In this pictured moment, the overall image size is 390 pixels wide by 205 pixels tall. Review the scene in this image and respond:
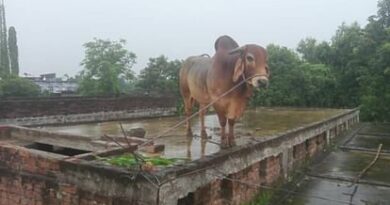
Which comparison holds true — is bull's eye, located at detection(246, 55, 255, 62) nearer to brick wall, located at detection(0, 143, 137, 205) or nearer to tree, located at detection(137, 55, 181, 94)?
brick wall, located at detection(0, 143, 137, 205)

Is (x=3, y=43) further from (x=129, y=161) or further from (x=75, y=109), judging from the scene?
(x=129, y=161)

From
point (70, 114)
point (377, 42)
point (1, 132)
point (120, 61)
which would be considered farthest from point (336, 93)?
point (1, 132)

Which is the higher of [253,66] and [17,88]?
[17,88]

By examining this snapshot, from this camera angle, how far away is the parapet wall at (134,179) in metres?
4.02

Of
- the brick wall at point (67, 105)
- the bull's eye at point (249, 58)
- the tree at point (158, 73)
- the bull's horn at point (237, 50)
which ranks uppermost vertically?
the tree at point (158, 73)

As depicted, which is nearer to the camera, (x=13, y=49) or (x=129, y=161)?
(x=129, y=161)

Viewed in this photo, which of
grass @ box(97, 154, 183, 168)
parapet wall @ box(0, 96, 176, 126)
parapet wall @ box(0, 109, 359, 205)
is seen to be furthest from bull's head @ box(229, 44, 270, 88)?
parapet wall @ box(0, 96, 176, 126)

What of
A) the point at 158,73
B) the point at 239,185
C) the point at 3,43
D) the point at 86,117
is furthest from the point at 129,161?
the point at 3,43

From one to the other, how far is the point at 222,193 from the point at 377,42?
18383mm

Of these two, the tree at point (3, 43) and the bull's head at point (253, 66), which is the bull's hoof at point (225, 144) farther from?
the tree at point (3, 43)

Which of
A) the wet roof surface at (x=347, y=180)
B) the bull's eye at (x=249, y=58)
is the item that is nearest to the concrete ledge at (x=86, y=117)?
the wet roof surface at (x=347, y=180)

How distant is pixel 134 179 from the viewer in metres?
3.97

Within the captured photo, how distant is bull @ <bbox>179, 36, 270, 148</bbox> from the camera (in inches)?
183

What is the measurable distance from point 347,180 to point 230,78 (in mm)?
4345
